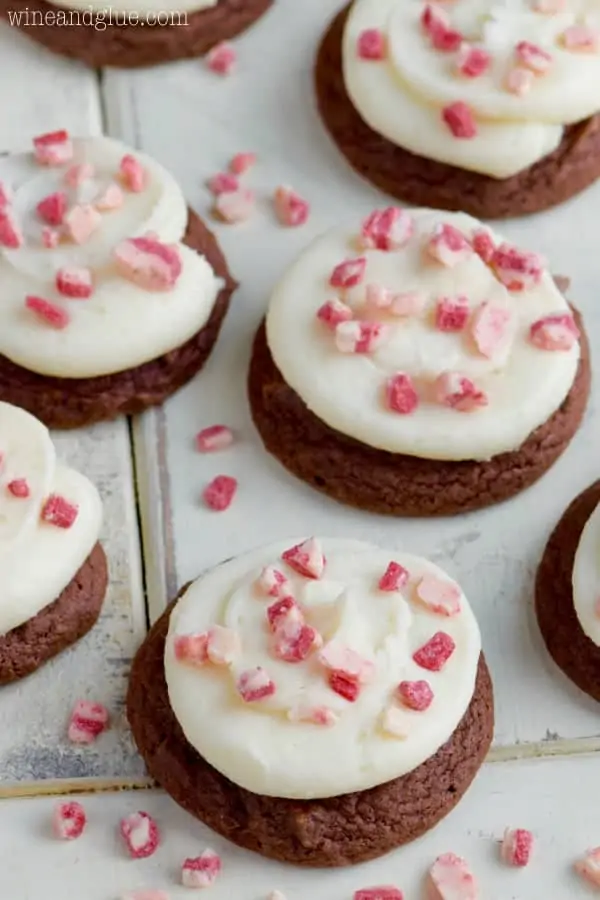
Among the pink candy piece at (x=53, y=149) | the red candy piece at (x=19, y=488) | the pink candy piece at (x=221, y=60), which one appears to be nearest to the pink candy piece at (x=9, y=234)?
the pink candy piece at (x=53, y=149)

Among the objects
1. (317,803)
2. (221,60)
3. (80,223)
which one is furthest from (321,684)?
(221,60)

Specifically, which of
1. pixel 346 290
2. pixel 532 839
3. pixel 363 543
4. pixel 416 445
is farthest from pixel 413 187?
pixel 532 839

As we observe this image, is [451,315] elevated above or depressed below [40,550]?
above

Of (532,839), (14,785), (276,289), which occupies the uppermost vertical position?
(276,289)

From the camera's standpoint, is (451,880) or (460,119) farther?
(460,119)

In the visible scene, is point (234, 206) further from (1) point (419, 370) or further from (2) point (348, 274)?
(1) point (419, 370)

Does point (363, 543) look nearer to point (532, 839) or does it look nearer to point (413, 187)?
point (532, 839)
